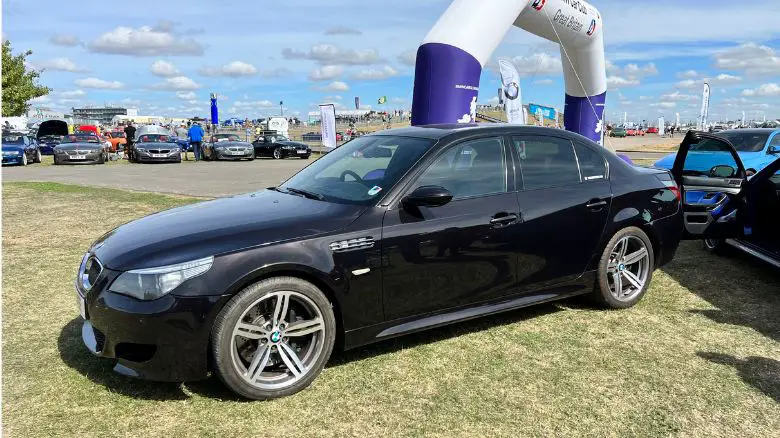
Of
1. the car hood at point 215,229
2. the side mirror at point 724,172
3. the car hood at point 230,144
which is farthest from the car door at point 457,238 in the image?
the car hood at point 230,144

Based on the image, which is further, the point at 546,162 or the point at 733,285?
the point at 733,285

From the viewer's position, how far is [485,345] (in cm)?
398

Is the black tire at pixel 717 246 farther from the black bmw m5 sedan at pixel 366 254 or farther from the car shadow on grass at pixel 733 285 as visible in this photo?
the black bmw m5 sedan at pixel 366 254

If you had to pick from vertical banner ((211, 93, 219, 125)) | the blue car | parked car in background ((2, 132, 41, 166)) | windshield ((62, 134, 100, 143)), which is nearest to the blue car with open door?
the blue car

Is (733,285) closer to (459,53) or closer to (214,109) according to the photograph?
(459,53)

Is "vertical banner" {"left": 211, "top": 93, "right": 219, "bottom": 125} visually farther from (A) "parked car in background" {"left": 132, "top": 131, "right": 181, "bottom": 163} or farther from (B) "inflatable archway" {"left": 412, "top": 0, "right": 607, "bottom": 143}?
(B) "inflatable archway" {"left": 412, "top": 0, "right": 607, "bottom": 143}

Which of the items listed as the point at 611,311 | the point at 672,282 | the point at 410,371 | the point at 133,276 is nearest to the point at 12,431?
the point at 133,276

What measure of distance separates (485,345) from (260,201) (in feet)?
6.14

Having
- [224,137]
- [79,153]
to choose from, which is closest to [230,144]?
Answer: [224,137]

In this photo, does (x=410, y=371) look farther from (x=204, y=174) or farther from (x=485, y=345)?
(x=204, y=174)

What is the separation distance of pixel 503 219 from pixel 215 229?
75.3 inches

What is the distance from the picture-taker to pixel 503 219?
13.0ft

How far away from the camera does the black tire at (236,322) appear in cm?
308

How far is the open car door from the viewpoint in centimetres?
574
